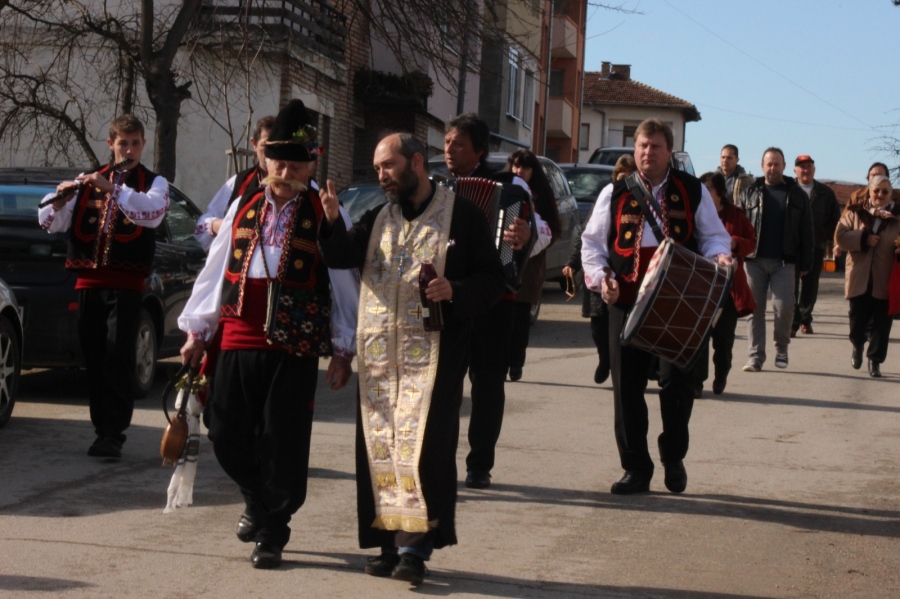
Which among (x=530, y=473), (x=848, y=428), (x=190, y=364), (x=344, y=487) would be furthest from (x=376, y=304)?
(x=848, y=428)

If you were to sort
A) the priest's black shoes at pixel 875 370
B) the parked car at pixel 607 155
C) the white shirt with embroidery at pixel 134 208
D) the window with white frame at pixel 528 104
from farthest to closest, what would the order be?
the window with white frame at pixel 528 104, the parked car at pixel 607 155, the priest's black shoes at pixel 875 370, the white shirt with embroidery at pixel 134 208

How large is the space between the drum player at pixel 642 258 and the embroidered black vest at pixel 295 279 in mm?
2068

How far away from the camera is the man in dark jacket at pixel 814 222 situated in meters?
15.5

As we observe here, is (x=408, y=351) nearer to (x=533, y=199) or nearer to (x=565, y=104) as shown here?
(x=533, y=199)

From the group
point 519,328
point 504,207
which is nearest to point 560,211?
point 519,328

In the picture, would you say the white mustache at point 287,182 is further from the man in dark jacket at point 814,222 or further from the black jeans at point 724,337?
the man in dark jacket at point 814,222

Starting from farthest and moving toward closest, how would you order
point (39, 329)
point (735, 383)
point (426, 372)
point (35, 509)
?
1. point (735, 383)
2. point (39, 329)
3. point (35, 509)
4. point (426, 372)

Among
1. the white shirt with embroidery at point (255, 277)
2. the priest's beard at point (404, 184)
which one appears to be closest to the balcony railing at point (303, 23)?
the white shirt with embroidery at point (255, 277)

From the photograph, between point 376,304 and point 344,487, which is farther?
point 344,487

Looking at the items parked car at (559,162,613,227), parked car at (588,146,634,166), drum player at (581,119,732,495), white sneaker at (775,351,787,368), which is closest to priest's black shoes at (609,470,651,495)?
drum player at (581,119,732,495)

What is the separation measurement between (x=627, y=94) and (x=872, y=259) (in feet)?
249

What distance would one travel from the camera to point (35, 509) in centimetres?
658

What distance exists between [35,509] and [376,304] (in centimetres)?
227

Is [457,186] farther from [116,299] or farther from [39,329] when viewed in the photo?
[39,329]
